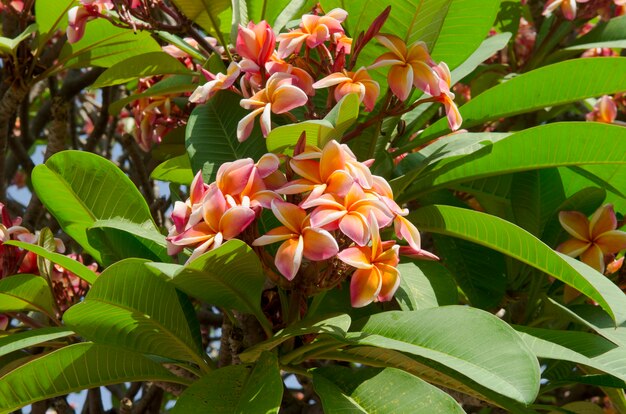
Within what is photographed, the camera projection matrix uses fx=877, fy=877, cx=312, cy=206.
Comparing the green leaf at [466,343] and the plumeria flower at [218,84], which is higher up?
the plumeria flower at [218,84]

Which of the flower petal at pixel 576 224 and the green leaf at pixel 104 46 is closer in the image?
the flower petal at pixel 576 224

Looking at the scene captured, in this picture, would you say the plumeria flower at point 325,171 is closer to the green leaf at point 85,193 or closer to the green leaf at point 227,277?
the green leaf at point 227,277

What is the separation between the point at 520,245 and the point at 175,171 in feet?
1.92

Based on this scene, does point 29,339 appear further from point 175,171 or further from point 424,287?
point 424,287

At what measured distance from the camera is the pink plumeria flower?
0.97m

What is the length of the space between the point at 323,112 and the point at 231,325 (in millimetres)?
361

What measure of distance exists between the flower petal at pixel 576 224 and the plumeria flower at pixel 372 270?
448 millimetres

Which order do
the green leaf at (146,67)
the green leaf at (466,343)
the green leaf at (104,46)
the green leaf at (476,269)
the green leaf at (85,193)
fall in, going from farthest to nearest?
the green leaf at (104,46) < the green leaf at (146,67) < the green leaf at (476,269) < the green leaf at (85,193) < the green leaf at (466,343)

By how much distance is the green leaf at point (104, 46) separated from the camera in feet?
5.85

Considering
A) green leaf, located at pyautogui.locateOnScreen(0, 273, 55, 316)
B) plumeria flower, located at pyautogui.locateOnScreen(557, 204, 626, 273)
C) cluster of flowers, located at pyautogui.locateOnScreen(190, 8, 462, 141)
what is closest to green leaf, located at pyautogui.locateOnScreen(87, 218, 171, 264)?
green leaf, located at pyautogui.locateOnScreen(0, 273, 55, 316)

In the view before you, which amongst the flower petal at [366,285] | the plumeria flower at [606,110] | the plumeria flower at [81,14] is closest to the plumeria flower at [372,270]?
the flower petal at [366,285]

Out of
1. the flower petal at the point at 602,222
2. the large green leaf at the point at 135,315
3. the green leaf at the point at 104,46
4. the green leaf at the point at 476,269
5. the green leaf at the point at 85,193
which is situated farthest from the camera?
the green leaf at the point at 104,46

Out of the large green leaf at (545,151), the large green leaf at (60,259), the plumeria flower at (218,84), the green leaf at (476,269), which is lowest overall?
the green leaf at (476,269)

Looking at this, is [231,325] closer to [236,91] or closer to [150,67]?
[236,91]
